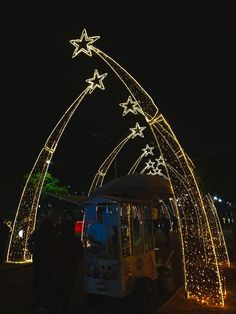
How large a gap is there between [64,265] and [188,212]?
345 centimetres

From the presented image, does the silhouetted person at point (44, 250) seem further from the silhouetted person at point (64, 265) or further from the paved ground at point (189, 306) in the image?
the paved ground at point (189, 306)

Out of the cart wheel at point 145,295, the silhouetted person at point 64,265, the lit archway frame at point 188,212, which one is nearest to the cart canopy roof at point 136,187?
the lit archway frame at point 188,212

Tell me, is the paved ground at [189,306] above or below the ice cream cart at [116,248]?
below

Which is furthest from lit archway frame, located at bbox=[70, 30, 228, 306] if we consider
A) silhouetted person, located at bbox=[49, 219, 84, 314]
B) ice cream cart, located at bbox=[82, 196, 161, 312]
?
silhouetted person, located at bbox=[49, 219, 84, 314]

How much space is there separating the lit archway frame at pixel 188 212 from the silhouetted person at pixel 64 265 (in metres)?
2.73

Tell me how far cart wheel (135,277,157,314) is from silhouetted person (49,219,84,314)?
1412 millimetres

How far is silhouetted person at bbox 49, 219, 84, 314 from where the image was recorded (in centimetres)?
655

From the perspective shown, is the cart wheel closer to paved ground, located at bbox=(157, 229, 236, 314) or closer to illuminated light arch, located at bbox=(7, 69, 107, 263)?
paved ground, located at bbox=(157, 229, 236, 314)

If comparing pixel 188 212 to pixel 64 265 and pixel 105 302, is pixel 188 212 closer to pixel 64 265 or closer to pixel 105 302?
pixel 105 302

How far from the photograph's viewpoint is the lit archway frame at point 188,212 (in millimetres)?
7848

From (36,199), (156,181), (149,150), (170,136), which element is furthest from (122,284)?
(149,150)

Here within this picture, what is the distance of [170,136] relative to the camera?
29.8 ft

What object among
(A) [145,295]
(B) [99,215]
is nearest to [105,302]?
(A) [145,295]

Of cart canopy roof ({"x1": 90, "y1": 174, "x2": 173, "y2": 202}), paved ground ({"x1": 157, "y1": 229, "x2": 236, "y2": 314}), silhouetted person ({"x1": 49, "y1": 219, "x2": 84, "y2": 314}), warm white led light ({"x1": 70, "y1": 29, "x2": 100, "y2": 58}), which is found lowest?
paved ground ({"x1": 157, "y1": 229, "x2": 236, "y2": 314})
